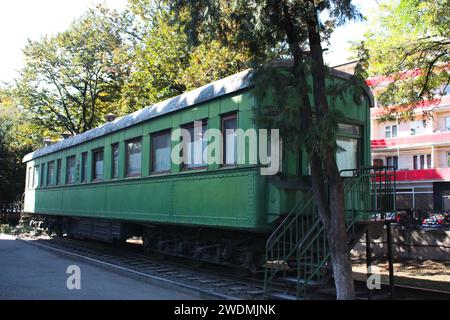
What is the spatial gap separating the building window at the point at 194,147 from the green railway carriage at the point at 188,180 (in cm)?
8

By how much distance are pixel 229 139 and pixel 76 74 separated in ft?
75.4

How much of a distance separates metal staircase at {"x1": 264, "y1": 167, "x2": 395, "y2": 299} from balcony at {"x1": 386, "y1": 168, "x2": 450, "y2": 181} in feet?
100

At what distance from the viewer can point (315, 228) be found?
23.9 feet

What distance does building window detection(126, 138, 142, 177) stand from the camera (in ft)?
36.8

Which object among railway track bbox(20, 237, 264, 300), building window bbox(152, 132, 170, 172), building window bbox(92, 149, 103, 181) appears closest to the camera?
railway track bbox(20, 237, 264, 300)

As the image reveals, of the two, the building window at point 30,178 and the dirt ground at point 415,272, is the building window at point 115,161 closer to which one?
the dirt ground at point 415,272

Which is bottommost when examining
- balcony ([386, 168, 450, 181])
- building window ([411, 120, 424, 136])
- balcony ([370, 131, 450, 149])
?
balcony ([386, 168, 450, 181])

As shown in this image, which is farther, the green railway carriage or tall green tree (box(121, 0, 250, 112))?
tall green tree (box(121, 0, 250, 112))

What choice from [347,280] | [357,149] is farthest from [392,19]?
[347,280]

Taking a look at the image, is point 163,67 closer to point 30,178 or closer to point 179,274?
point 30,178

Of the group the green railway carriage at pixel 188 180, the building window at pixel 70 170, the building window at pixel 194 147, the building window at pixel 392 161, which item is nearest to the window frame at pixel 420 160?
the building window at pixel 392 161

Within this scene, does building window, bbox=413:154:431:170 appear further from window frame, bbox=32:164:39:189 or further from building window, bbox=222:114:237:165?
building window, bbox=222:114:237:165

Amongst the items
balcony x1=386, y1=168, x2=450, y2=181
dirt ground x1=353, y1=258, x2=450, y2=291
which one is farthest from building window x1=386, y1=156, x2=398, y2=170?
dirt ground x1=353, y1=258, x2=450, y2=291
